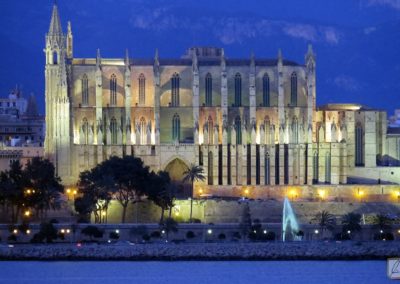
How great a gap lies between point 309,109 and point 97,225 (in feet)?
69.5

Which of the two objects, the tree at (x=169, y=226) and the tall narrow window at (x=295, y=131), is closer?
the tree at (x=169, y=226)

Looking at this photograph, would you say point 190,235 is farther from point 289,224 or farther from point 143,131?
point 143,131

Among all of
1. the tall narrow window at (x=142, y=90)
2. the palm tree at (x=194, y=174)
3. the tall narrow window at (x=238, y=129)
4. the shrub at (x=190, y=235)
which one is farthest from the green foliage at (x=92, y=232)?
the tall narrow window at (x=142, y=90)

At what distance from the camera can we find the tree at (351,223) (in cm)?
9638

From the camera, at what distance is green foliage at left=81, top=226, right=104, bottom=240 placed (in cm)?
9619

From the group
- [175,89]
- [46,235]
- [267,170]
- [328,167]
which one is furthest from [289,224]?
[175,89]

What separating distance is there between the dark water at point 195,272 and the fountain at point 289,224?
872 centimetres

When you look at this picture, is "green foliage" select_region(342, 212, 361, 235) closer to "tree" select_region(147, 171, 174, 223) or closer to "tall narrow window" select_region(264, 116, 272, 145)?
"tree" select_region(147, 171, 174, 223)

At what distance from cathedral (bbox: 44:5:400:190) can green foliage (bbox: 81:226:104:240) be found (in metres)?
13.3

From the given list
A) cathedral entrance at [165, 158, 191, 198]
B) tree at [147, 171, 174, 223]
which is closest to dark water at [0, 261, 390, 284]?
tree at [147, 171, 174, 223]

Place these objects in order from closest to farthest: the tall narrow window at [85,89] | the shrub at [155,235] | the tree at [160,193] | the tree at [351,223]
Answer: the shrub at [155,235]
the tree at [351,223]
the tree at [160,193]
the tall narrow window at [85,89]
